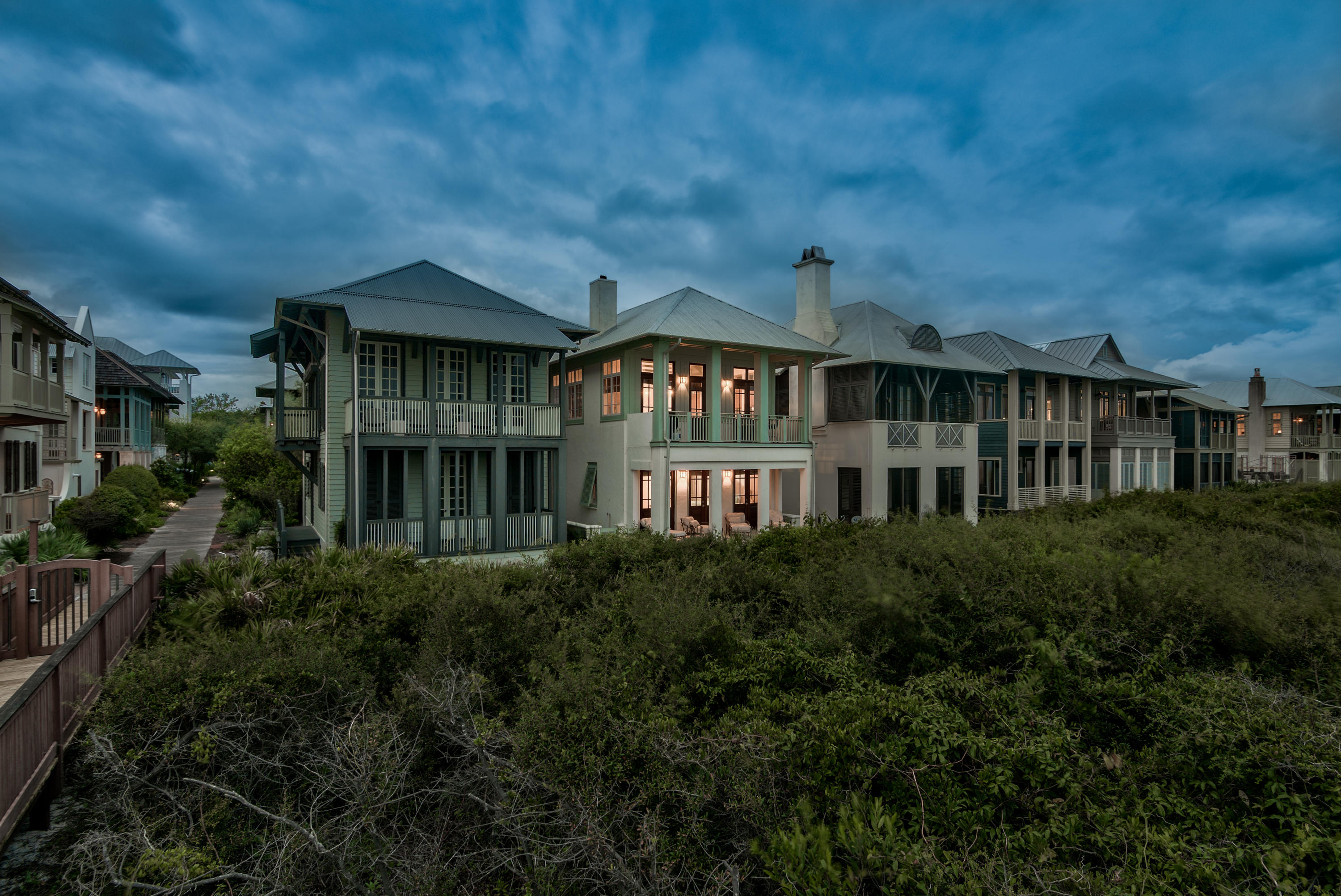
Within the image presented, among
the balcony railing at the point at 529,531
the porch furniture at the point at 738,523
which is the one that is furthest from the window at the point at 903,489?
the balcony railing at the point at 529,531

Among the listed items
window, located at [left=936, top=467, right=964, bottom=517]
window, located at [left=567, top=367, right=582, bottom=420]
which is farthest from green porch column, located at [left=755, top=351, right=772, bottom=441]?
window, located at [left=936, top=467, right=964, bottom=517]

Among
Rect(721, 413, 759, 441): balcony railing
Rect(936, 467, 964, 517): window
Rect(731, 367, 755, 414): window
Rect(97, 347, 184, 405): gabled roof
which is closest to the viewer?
Rect(721, 413, 759, 441): balcony railing

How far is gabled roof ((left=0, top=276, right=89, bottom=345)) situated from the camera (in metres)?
13.6

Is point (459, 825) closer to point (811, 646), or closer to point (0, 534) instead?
point (811, 646)

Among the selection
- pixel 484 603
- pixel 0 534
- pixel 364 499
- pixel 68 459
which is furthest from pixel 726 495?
pixel 68 459

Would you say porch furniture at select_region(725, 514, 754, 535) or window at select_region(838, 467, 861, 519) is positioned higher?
window at select_region(838, 467, 861, 519)

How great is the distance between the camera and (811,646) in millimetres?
6266

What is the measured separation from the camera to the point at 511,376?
17.2 metres

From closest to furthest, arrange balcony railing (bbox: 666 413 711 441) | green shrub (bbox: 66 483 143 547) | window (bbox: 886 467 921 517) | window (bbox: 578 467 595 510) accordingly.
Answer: balcony railing (bbox: 666 413 711 441), green shrub (bbox: 66 483 143 547), window (bbox: 578 467 595 510), window (bbox: 886 467 921 517)

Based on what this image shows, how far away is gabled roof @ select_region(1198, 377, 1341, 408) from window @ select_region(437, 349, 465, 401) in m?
46.3

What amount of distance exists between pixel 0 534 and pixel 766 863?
70.5 ft

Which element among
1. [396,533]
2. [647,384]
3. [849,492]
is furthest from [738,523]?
[396,533]

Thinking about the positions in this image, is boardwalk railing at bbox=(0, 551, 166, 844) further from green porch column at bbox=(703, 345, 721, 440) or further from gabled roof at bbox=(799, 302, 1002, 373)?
gabled roof at bbox=(799, 302, 1002, 373)

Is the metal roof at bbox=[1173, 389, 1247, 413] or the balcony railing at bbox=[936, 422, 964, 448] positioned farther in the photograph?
the metal roof at bbox=[1173, 389, 1247, 413]
